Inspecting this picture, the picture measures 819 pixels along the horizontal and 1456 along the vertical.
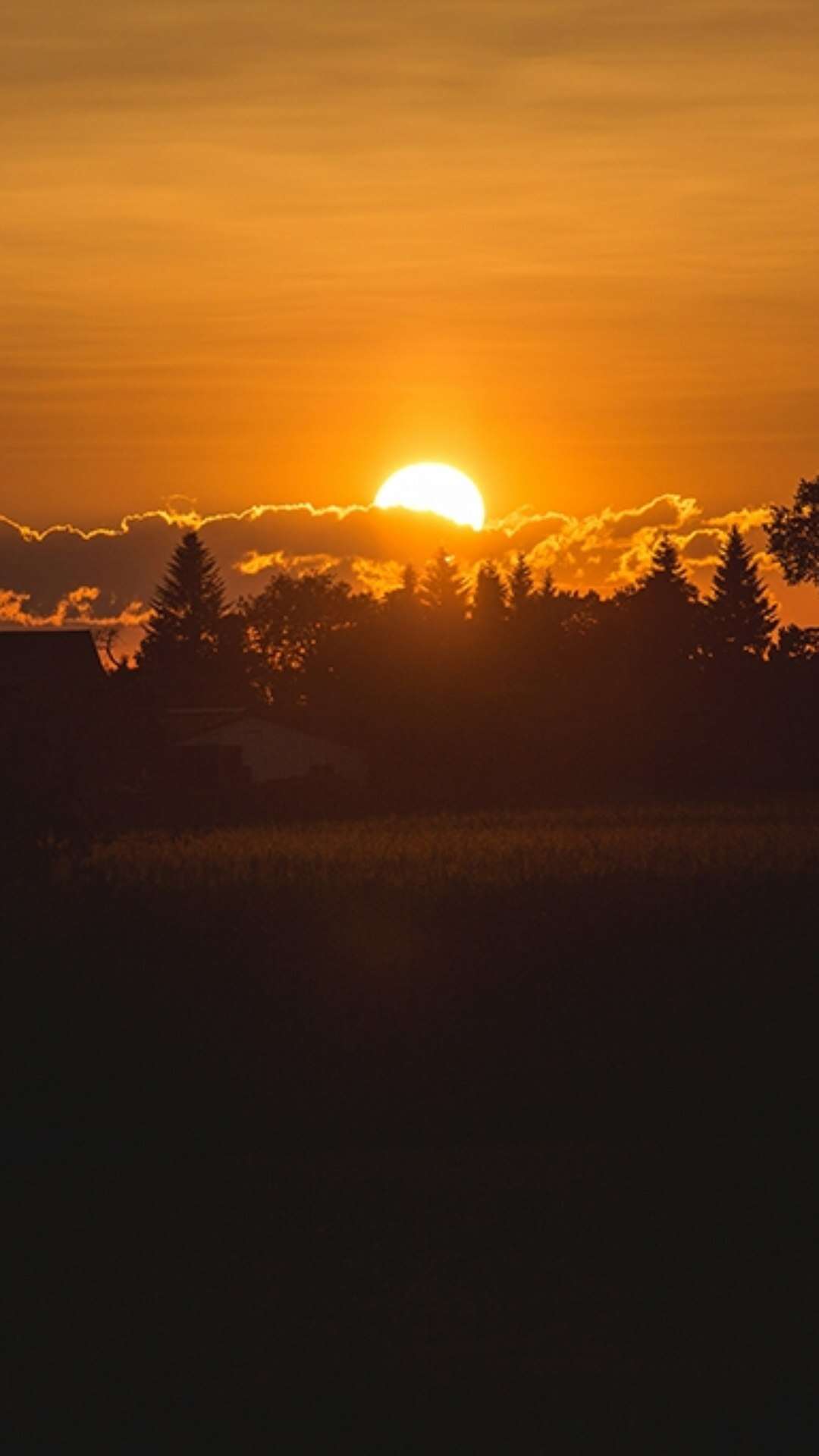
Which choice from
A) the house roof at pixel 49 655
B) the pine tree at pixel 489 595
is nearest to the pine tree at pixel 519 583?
the pine tree at pixel 489 595

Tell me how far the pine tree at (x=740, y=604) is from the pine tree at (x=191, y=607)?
44853 mm

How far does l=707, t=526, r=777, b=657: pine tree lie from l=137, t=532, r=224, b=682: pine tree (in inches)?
1766

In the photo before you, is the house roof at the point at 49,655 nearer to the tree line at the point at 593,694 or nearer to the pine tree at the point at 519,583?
the tree line at the point at 593,694

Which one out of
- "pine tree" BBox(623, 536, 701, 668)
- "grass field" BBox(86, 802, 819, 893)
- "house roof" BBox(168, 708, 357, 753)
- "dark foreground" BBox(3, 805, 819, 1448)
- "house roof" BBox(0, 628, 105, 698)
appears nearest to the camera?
"dark foreground" BBox(3, 805, 819, 1448)

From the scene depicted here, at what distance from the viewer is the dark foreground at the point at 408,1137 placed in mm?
9883

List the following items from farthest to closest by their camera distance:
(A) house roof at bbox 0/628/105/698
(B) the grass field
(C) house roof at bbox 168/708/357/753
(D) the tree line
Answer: (C) house roof at bbox 168/708/357/753 < (D) the tree line < (A) house roof at bbox 0/628/105/698 < (B) the grass field

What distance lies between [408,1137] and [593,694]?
72436 mm

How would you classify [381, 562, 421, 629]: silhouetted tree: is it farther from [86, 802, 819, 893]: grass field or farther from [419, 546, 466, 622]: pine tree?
[86, 802, 819, 893]: grass field

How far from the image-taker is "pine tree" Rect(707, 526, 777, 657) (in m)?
A: 132

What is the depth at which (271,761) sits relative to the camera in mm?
90250

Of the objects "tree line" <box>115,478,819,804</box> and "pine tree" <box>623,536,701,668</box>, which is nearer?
"tree line" <box>115,478,819,804</box>

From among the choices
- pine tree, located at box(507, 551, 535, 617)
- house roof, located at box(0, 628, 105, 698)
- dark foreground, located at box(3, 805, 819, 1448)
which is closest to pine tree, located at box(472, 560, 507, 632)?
pine tree, located at box(507, 551, 535, 617)

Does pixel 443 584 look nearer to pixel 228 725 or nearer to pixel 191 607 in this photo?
pixel 191 607

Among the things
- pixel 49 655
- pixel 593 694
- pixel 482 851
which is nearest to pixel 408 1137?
pixel 482 851
